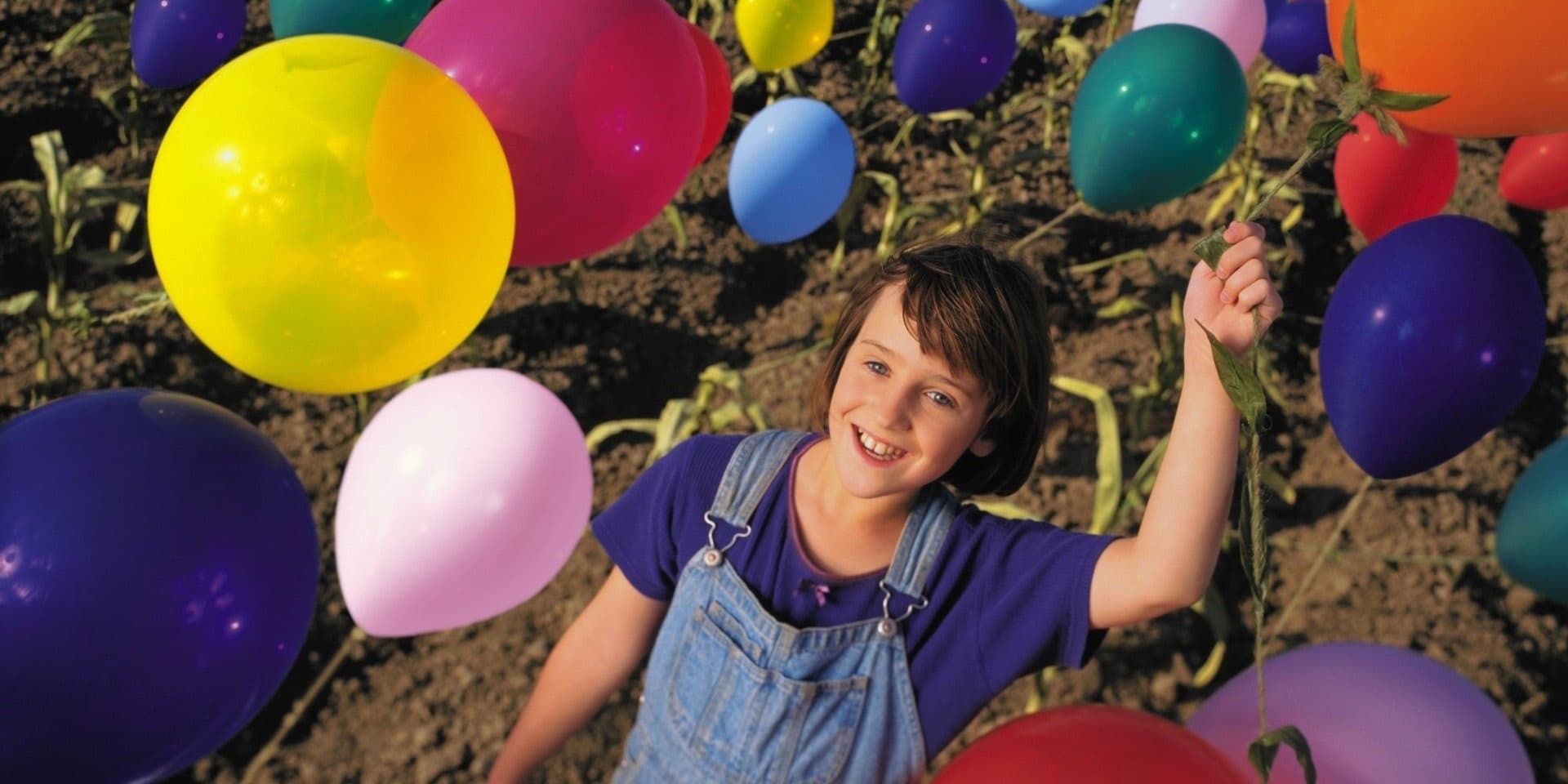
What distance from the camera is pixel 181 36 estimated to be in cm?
197

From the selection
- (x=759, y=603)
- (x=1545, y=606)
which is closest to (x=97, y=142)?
(x=759, y=603)

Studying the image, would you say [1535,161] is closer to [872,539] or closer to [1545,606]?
[1545,606]

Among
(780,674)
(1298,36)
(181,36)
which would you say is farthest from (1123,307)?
(181,36)

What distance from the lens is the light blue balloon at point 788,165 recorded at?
2127 mm

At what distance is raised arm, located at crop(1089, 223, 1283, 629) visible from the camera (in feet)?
2.54

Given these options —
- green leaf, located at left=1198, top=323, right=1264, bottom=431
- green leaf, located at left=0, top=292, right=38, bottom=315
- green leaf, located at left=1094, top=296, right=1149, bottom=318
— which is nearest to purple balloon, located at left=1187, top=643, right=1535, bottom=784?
green leaf, located at left=1198, top=323, right=1264, bottom=431

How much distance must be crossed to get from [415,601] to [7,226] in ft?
6.42

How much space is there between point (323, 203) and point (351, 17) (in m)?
0.83

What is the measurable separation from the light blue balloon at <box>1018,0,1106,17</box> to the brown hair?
75.5 inches

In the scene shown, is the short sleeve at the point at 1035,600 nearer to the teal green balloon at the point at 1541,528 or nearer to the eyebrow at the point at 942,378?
the eyebrow at the point at 942,378

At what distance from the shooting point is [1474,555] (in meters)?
2.10

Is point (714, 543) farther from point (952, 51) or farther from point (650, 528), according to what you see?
point (952, 51)

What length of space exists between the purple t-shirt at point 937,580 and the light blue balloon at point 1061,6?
2.00m

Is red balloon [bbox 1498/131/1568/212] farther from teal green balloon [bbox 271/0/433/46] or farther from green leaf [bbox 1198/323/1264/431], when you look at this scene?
teal green balloon [bbox 271/0/433/46]
